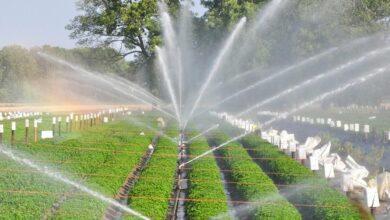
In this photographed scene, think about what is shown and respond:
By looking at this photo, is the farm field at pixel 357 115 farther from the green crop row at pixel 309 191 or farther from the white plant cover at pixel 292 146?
the green crop row at pixel 309 191

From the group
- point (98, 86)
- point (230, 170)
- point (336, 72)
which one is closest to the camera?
point (230, 170)

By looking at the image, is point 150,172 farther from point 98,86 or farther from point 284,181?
point 98,86

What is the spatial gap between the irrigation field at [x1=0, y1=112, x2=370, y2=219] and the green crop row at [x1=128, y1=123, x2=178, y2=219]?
0.08 feet

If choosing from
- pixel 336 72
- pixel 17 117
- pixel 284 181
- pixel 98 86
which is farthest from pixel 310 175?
pixel 98 86

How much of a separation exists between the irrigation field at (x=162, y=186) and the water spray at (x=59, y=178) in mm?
212

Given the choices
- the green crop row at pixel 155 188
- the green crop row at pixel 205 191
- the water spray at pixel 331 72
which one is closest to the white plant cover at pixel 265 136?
the green crop row at pixel 155 188

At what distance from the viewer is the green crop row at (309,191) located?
16.8 m

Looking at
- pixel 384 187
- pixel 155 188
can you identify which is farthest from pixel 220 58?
pixel 155 188

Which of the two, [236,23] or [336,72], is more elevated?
[236,23]

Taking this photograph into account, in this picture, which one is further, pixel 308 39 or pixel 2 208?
pixel 308 39

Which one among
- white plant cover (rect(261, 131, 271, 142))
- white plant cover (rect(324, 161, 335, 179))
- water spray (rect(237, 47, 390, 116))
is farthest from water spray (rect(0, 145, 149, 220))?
water spray (rect(237, 47, 390, 116))

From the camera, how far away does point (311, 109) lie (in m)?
69.9

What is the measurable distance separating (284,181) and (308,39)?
146ft

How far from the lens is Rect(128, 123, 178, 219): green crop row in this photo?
17.0 m
